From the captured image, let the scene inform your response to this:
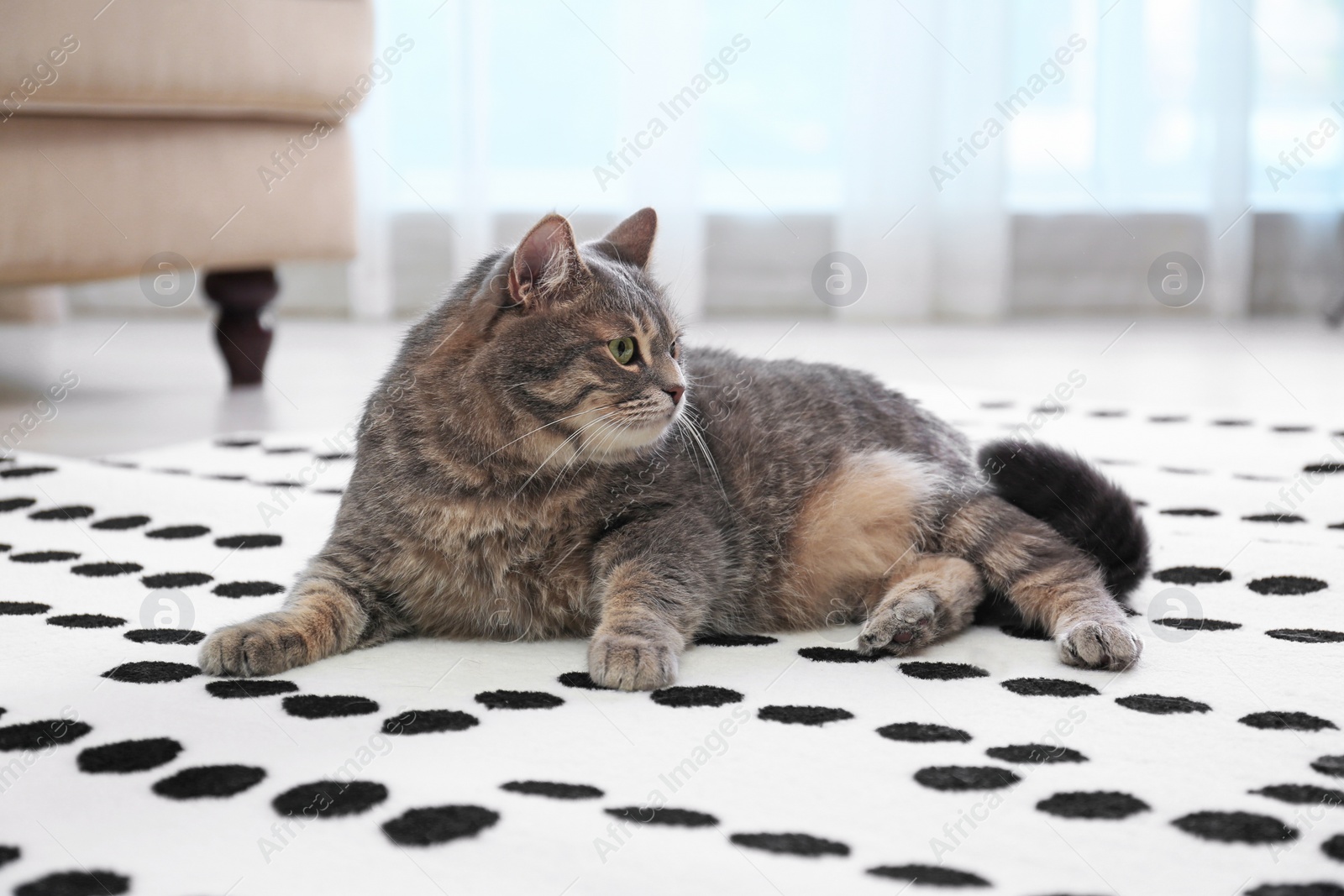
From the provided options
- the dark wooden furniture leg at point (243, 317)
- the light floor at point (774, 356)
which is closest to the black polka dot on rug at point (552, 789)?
the light floor at point (774, 356)

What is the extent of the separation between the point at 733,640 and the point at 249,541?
35.1 inches

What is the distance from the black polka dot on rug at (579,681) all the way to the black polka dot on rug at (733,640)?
0.68ft

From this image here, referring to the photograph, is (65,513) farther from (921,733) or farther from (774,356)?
(774,356)

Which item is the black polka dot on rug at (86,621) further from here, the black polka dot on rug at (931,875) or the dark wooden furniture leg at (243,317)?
the dark wooden furniture leg at (243,317)

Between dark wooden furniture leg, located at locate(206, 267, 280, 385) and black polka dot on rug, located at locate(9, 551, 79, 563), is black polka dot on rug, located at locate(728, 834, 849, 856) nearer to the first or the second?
black polka dot on rug, located at locate(9, 551, 79, 563)

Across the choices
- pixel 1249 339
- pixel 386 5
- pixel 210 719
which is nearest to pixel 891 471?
pixel 210 719

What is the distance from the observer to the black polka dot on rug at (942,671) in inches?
56.6

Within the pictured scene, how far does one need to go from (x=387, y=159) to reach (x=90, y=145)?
1995mm

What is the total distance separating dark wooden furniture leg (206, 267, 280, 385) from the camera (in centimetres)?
349

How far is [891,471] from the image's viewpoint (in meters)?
1.76

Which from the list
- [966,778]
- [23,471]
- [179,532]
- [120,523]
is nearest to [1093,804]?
[966,778]

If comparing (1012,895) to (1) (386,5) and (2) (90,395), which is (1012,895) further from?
(1) (386,5)

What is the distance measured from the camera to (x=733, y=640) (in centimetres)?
162

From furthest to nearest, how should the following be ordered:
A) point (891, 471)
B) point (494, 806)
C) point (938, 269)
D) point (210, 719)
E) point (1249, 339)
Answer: point (938, 269)
point (1249, 339)
point (891, 471)
point (210, 719)
point (494, 806)
